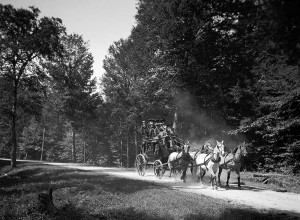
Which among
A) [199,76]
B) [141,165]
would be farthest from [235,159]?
[199,76]

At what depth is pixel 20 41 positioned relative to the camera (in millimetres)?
23297

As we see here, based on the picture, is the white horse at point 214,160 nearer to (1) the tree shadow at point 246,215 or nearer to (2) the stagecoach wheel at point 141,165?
(1) the tree shadow at point 246,215

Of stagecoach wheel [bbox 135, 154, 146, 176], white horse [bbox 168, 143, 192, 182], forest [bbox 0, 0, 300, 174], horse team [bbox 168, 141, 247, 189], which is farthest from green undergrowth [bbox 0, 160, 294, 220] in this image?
forest [bbox 0, 0, 300, 174]

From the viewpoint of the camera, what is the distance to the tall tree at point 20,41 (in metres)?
23.1

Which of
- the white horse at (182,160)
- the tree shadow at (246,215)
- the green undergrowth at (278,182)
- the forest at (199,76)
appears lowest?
the tree shadow at (246,215)

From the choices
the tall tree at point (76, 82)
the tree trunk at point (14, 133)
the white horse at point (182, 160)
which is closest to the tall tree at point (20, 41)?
the tree trunk at point (14, 133)

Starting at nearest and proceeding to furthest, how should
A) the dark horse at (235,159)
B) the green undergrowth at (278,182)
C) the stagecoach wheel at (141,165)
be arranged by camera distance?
Result: the dark horse at (235,159) < the green undergrowth at (278,182) < the stagecoach wheel at (141,165)

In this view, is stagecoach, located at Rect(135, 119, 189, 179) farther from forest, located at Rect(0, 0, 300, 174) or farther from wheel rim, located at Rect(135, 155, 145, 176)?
forest, located at Rect(0, 0, 300, 174)

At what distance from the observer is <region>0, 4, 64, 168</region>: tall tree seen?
910 inches

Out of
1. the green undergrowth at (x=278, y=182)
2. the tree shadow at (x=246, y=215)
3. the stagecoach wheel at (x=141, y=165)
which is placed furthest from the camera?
the stagecoach wheel at (x=141, y=165)

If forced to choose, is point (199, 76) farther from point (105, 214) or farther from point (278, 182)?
point (105, 214)

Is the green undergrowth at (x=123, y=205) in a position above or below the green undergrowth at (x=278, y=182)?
below

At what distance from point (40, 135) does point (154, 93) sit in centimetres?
3710

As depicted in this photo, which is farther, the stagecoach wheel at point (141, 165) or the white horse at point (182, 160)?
the stagecoach wheel at point (141, 165)
